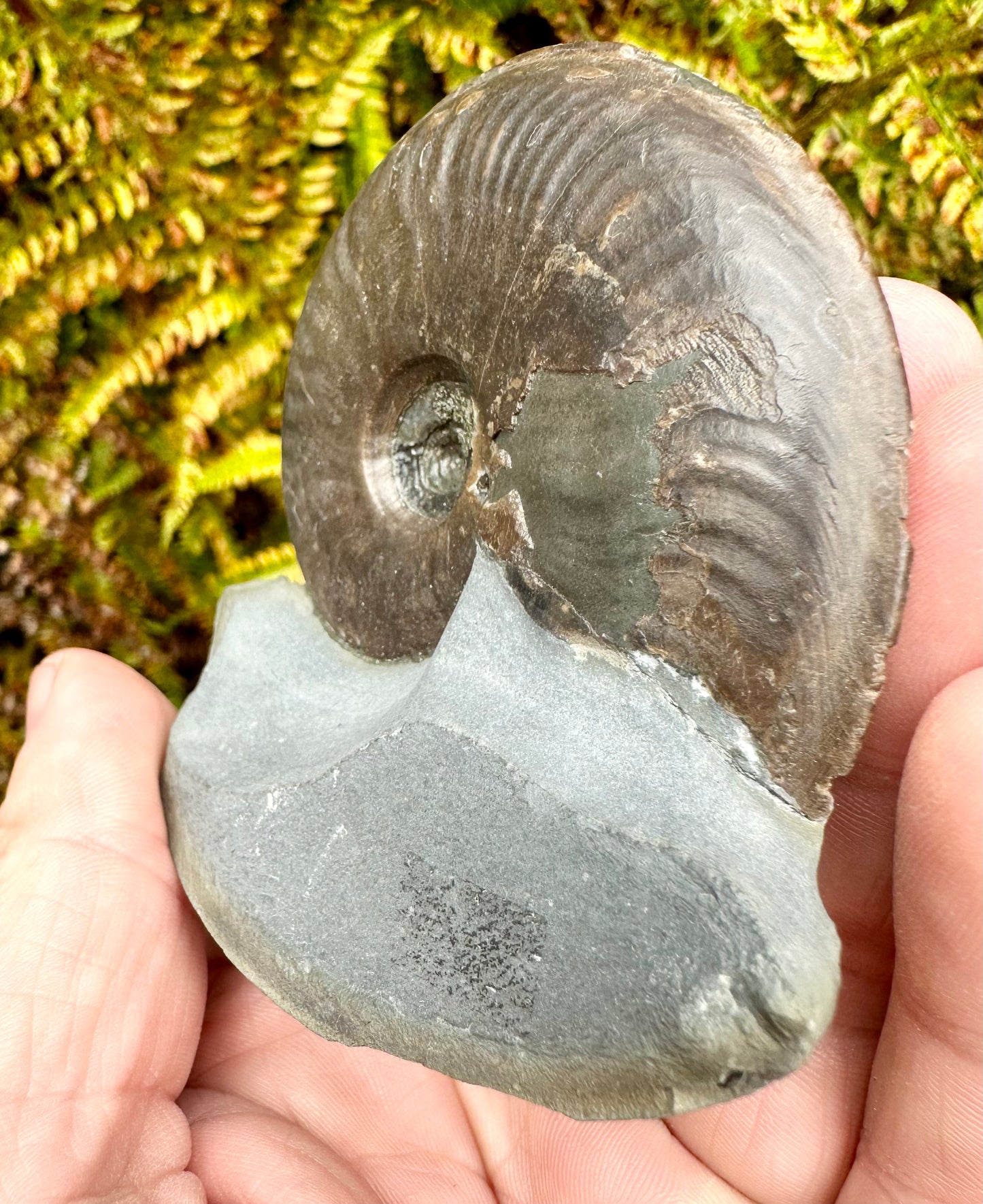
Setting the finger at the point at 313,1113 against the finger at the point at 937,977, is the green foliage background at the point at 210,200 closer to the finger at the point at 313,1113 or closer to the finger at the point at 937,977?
the finger at the point at 313,1113

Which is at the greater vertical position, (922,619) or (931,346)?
(931,346)

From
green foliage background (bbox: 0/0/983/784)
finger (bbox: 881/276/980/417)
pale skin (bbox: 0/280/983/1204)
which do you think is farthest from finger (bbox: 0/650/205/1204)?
finger (bbox: 881/276/980/417)

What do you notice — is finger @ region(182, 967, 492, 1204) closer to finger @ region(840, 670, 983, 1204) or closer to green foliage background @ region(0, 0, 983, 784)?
finger @ region(840, 670, 983, 1204)

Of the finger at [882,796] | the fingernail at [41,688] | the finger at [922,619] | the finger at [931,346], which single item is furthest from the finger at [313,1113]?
the finger at [931,346]

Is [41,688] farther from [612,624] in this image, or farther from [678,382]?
[678,382]

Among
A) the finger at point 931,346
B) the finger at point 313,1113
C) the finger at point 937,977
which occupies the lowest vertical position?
the finger at point 313,1113

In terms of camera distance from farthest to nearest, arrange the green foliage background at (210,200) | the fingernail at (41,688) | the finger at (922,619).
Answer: the green foliage background at (210,200)
the fingernail at (41,688)
the finger at (922,619)

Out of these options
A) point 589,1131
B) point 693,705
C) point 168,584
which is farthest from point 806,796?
point 168,584

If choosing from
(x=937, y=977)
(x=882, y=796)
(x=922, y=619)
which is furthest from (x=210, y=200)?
(x=937, y=977)
